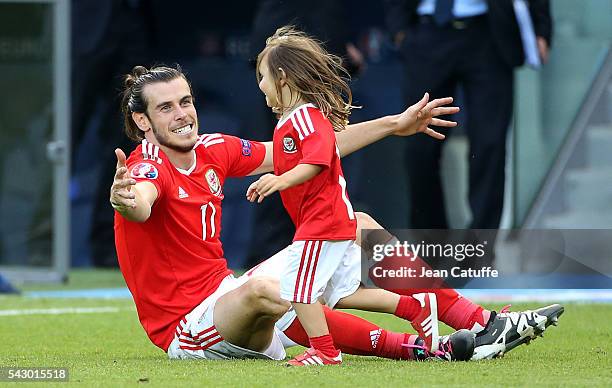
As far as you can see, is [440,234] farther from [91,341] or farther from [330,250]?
[330,250]

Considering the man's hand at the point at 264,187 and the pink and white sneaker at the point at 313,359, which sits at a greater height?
the man's hand at the point at 264,187

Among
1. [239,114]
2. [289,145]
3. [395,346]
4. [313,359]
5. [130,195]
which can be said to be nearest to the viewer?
[130,195]

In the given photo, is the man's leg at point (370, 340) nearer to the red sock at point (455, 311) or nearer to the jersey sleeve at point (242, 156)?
the red sock at point (455, 311)

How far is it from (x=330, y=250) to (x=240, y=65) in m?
5.61

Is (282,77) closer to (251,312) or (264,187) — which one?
(264,187)

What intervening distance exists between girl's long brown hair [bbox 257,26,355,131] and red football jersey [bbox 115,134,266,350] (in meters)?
0.49

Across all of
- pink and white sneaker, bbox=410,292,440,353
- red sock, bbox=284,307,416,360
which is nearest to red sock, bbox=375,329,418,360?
red sock, bbox=284,307,416,360

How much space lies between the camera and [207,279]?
17.9 feet

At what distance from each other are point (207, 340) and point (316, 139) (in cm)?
87

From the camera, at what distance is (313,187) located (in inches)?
201

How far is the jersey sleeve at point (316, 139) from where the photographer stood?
4.96m

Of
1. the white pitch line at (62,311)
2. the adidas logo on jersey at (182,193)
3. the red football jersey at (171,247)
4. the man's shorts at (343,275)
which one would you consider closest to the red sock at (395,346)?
the man's shorts at (343,275)

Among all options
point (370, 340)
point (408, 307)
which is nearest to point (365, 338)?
point (370, 340)

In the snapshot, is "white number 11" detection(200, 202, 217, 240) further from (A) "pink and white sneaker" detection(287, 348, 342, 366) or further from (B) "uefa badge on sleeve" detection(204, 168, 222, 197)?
(A) "pink and white sneaker" detection(287, 348, 342, 366)
